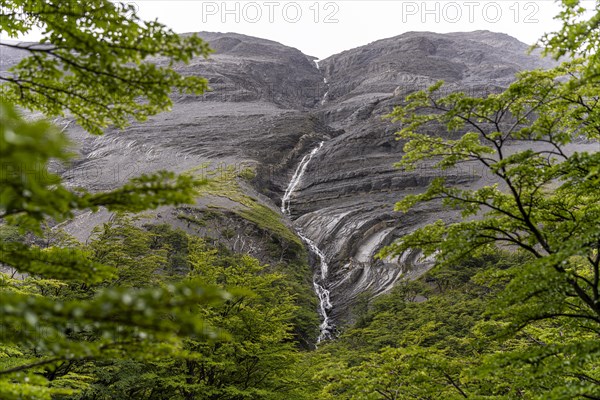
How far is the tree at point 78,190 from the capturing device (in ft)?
6.68

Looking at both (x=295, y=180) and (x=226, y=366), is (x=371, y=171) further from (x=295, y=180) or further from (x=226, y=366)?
(x=226, y=366)

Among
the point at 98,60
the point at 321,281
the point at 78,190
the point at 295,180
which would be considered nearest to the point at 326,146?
the point at 295,180

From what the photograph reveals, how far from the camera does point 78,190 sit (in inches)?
116

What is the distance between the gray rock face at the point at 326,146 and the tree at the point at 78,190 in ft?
77.2

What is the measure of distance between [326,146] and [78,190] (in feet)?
220

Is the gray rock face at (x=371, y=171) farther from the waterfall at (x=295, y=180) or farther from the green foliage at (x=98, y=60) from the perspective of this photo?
the green foliage at (x=98, y=60)

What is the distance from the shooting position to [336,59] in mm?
135375

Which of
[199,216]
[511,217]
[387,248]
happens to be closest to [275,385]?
[387,248]

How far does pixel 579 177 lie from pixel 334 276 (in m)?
35.7

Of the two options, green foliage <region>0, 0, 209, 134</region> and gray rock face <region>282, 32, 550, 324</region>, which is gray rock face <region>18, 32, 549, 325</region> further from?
green foliage <region>0, 0, 209, 134</region>

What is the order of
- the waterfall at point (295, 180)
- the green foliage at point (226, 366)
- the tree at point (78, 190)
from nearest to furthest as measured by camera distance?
1. the tree at point (78, 190)
2. the green foliage at point (226, 366)
3. the waterfall at point (295, 180)

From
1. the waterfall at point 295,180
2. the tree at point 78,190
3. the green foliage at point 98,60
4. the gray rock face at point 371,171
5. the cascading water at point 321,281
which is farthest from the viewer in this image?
the waterfall at point 295,180

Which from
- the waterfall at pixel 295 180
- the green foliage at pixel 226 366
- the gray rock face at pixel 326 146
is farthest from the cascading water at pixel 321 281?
the green foliage at pixel 226 366

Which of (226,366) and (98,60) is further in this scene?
(226,366)
